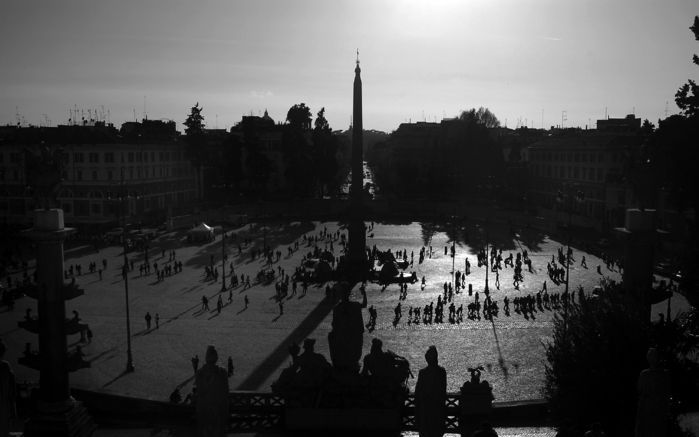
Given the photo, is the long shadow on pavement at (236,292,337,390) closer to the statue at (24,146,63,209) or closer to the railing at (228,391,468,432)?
the railing at (228,391,468,432)

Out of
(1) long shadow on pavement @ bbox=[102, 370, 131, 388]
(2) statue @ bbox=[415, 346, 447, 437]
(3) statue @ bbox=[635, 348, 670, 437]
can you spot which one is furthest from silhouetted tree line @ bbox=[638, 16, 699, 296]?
(1) long shadow on pavement @ bbox=[102, 370, 131, 388]

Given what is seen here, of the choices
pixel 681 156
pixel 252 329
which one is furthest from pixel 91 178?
pixel 681 156

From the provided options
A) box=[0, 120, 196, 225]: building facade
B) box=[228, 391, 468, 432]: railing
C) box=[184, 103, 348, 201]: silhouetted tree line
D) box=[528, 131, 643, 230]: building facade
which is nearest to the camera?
box=[228, 391, 468, 432]: railing

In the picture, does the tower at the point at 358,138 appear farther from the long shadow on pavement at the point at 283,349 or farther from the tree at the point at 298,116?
the tree at the point at 298,116

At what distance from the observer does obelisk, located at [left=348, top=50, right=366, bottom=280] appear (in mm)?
38625

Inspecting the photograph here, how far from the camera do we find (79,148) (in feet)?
188

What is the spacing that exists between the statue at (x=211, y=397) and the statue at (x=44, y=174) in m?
5.73

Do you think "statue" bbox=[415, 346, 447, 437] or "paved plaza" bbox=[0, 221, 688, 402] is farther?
"paved plaza" bbox=[0, 221, 688, 402]

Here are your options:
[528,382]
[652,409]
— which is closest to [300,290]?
[528,382]

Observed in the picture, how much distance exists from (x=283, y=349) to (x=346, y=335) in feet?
36.0

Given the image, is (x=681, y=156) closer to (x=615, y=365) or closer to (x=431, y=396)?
(x=615, y=365)

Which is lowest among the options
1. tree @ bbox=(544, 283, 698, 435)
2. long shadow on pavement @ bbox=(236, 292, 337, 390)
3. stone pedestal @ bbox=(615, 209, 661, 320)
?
long shadow on pavement @ bbox=(236, 292, 337, 390)

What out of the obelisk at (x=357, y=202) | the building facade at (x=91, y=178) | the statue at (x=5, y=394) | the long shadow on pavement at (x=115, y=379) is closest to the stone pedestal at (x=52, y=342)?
the statue at (x=5, y=394)

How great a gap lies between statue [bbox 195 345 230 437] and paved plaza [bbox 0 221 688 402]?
392 inches
